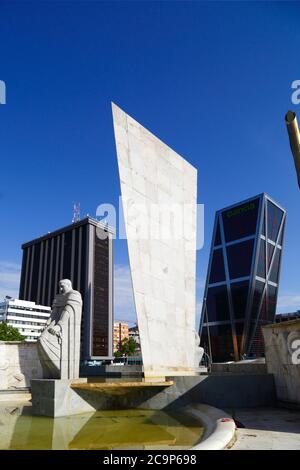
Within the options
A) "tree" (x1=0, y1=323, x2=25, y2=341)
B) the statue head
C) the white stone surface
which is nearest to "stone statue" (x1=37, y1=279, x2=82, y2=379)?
the statue head

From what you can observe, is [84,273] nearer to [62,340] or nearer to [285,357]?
[62,340]

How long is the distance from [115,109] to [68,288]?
21.6 ft

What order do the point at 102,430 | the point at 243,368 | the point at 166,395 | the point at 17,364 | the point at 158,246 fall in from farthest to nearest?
the point at 17,364 < the point at 158,246 < the point at 243,368 < the point at 166,395 < the point at 102,430

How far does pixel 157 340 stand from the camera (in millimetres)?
12430

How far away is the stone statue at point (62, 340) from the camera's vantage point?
10.0 m

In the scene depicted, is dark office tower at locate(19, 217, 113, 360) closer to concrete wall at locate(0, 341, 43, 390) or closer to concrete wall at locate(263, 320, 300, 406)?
concrete wall at locate(0, 341, 43, 390)

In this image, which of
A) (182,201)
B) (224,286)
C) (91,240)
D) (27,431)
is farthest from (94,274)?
(27,431)

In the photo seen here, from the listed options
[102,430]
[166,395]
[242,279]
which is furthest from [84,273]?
[102,430]

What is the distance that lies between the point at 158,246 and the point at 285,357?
20.2 feet

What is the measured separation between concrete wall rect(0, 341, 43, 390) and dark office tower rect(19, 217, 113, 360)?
94.5 metres

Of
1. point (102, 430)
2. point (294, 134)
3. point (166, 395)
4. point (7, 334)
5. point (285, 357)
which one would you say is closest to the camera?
point (294, 134)

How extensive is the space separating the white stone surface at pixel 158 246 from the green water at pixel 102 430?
319cm

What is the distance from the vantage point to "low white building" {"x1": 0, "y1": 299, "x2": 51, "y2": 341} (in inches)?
4213

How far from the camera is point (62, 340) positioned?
10266 mm
